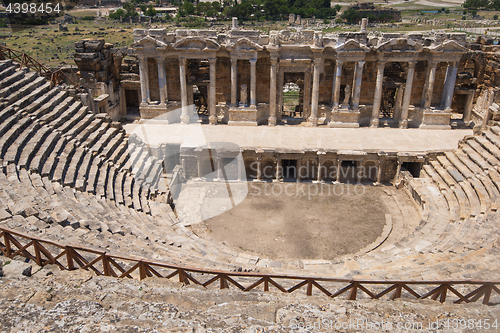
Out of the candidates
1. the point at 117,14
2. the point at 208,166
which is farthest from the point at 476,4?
the point at 208,166

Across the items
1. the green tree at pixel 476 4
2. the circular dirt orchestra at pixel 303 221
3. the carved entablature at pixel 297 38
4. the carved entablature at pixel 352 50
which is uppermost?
the green tree at pixel 476 4

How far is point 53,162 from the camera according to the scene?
15492 mm

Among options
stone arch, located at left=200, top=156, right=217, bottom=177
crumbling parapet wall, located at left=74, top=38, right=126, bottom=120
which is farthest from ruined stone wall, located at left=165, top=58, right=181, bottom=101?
stone arch, located at left=200, top=156, right=217, bottom=177

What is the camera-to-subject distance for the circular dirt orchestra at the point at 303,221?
54.7 feet

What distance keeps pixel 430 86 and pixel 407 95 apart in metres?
1.39

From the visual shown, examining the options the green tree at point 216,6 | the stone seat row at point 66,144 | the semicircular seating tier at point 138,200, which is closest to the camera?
the semicircular seating tier at point 138,200

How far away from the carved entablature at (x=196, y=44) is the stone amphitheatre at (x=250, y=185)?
0.09 metres

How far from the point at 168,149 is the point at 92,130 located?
423cm

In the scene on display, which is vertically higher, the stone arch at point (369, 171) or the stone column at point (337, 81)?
the stone column at point (337, 81)

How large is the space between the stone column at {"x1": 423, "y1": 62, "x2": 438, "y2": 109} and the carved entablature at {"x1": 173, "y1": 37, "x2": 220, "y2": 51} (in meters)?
12.7

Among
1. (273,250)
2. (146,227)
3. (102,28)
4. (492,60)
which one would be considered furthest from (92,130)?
(102,28)

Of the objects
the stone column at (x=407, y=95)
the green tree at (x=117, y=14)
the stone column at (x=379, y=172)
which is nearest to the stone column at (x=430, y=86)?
the stone column at (x=407, y=95)

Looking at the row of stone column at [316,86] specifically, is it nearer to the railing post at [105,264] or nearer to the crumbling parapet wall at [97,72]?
the crumbling parapet wall at [97,72]

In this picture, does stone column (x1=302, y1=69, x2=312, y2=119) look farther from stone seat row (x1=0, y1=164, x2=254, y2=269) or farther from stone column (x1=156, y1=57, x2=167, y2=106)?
stone seat row (x1=0, y1=164, x2=254, y2=269)
